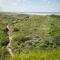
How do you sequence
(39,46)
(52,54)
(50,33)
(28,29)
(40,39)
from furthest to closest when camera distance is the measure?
(28,29) → (50,33) → (40,39) → (39,46) → (52,54)

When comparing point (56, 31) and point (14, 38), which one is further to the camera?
point (56, 31)

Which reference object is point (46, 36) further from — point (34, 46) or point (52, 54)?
point (52, 54)

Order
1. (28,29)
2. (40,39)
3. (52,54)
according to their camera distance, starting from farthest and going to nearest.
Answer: (28,29) < (40,39) < (52,54)

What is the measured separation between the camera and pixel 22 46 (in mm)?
16016

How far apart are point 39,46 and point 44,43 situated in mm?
550

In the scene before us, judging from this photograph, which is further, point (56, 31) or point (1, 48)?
point (56, 31)

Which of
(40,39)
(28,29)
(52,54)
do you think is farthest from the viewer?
(28,29)

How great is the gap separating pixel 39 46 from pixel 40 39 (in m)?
1.32

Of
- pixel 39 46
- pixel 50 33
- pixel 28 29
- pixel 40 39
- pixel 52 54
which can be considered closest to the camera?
pixel 52 54

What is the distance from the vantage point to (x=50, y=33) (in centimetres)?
1870

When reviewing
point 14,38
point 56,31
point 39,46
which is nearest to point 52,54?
point 39,46

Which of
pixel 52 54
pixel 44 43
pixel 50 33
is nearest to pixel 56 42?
pixel 44 43

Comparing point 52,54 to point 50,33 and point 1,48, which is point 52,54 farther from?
point 50,33

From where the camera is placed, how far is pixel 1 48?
16344 mm
